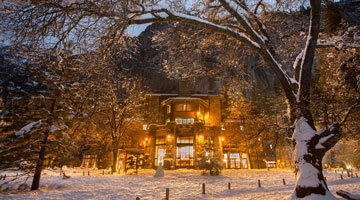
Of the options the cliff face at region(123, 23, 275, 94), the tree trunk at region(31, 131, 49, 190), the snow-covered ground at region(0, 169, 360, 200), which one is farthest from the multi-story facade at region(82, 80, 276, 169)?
the tree trunk at region(31, 131, 49, 190)

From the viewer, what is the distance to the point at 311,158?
6320mm

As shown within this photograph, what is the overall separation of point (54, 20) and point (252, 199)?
1027 cm

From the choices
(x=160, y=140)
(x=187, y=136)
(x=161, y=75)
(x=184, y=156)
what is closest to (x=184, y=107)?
(x=187, y=136)

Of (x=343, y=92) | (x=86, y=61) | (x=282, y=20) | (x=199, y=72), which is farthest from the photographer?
(x=199, y=72)

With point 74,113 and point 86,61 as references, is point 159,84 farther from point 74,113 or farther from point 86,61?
point 86,61

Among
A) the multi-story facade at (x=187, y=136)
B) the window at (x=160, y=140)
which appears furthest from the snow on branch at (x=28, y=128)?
the window at (x=160, y=140)

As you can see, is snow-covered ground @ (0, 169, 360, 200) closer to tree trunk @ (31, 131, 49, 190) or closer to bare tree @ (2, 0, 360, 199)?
tree trunk @ (31, 131, 49, 190)

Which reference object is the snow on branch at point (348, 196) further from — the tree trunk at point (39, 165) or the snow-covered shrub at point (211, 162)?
the tree trunk at point (39, 165)

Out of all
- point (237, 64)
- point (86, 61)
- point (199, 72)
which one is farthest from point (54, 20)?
point (237, 64)

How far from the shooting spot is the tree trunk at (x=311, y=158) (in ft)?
19.6

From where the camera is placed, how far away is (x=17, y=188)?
11703 mm

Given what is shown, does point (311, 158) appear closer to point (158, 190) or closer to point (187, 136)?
point (158, 190)

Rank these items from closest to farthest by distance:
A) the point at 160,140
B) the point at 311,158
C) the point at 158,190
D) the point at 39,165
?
the point at 311,158
the point at 39,165
the point at 158,190
the point at 160,140

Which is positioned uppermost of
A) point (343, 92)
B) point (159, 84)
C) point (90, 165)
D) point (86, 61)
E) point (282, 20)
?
point (159, 84)
